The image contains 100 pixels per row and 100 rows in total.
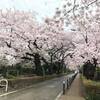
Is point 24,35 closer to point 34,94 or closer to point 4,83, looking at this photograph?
point 4,83

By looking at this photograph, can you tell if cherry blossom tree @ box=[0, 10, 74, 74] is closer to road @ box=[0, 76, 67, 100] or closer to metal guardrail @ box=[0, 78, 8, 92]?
road @ box=[0, 76, 67, 100]

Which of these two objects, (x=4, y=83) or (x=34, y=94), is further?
(x=4, y=83)

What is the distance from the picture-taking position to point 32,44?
43.2 metres

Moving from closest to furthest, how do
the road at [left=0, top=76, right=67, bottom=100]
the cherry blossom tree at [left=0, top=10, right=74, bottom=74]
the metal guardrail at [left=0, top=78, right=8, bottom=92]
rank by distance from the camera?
the road at [left=0, top=76, right=67, bottom=100] → the metal guardrail at [left=0, top=78, right=8, bottom=92] → the cherry blossom tree at [left=0, top=10, right=74, bottom=74]

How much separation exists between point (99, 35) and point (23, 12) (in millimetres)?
17556

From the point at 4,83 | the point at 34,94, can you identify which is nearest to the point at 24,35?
the point at 4,83

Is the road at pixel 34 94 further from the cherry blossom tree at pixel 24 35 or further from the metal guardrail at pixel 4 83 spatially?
the cherry blossom tree at pixel 24 35

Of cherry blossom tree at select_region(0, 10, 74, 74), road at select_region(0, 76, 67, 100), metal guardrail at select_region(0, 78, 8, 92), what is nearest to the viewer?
road at select_region(0, 76, 67, 100)

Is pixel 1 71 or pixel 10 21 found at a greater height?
pixel 10 21

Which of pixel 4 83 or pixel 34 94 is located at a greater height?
pixel 4 83

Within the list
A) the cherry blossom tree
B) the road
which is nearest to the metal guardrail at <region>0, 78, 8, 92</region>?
the road

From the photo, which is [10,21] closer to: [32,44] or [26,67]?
[32,44]

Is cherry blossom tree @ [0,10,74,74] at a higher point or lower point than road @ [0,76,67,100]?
higher

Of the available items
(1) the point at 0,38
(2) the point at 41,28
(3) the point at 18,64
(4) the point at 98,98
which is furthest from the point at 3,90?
(3) the point at 18,64
